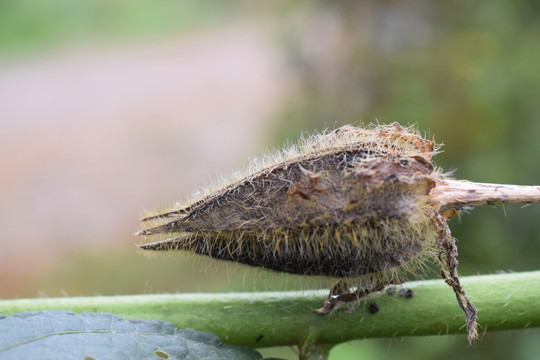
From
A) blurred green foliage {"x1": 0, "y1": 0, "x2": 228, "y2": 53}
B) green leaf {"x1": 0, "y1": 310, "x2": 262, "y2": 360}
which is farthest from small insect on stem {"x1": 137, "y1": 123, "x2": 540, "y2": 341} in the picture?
blurred green foliage {"x1": 0, "y1": 0, "x2": 228, "y2": 53}

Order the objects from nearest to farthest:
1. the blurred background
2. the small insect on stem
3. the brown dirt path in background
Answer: the small insect on stem < the blurred background < the brown dirt path in background

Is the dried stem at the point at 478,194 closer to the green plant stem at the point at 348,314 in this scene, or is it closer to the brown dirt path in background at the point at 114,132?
the green plant stem at the point at 348,314

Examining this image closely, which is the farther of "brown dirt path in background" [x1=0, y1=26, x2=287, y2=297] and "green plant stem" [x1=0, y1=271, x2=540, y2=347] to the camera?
"brown dirt path in background" [x1=0, y1=26, x2=287, y2=297]

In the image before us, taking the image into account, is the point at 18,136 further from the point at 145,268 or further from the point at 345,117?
the point at 345,117

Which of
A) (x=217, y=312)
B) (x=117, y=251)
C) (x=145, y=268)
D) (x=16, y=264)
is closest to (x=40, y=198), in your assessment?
(x=16, y=264)

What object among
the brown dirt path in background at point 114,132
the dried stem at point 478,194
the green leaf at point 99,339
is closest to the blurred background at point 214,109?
the brown dirt path in background at point 114,132

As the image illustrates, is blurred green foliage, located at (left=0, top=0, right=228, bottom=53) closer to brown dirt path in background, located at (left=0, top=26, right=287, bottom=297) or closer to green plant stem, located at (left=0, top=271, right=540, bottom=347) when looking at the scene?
brown dirt path in background, located at (left=0, top=26, right=287, bottom=297)

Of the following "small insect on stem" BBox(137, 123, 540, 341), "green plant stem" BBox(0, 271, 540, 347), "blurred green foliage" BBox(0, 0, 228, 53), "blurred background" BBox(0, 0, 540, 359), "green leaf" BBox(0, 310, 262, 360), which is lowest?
"green leaf" BBox(0, 310, 262, 360)
